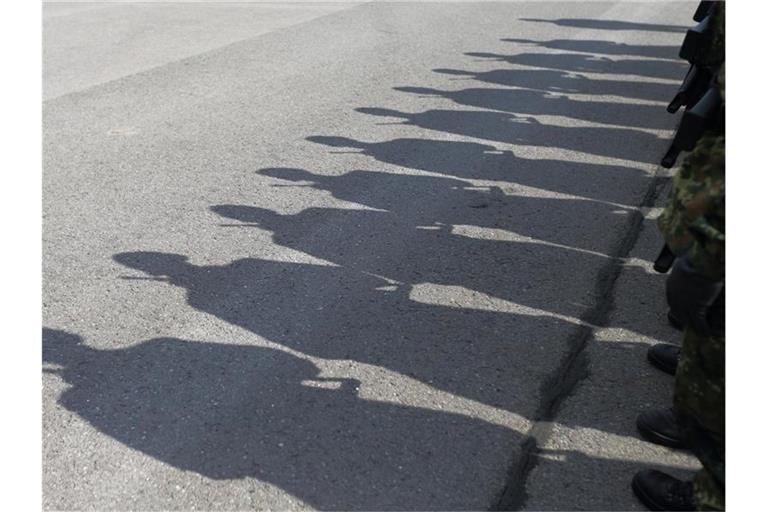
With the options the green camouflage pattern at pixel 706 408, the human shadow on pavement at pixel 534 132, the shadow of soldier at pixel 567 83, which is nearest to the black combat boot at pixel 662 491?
the green camouflage pattern at pixel 706 408

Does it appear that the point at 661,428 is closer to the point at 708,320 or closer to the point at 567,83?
the point at 708,320

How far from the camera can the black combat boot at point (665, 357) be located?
4070 mm

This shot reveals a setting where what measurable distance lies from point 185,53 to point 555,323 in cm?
730

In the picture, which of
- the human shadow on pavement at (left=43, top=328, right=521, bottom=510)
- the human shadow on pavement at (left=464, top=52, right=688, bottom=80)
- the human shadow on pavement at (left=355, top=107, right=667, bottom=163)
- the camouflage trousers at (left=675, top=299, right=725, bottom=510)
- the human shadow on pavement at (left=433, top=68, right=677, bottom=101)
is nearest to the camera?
the camouflage trousers at (left=675, top=299, right=725, bottom=510)

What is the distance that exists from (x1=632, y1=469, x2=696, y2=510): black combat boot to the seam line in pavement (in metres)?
0.40

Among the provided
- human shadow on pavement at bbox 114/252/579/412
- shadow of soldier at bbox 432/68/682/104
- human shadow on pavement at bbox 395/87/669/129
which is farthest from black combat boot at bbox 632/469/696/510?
shadow of soldier at bbox 432/68/682/104

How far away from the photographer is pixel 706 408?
9.66 ft

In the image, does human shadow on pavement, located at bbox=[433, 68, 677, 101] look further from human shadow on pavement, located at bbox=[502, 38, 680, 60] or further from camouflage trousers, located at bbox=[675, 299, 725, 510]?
camouflage trousers, located at bbox=[675, 299, 725, 510]

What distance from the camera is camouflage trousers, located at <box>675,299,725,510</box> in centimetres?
288

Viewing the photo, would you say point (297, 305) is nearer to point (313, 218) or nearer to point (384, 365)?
point (384, 365)

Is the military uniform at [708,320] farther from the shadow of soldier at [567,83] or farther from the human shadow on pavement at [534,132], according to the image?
the shadow of soldier at [567,83]

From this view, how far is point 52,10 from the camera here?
44.9 ft

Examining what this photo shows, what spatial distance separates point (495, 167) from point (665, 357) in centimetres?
296
